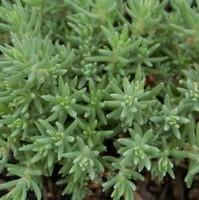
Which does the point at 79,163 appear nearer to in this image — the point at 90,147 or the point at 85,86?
the point at 90,147

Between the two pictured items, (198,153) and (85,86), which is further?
(85,86)

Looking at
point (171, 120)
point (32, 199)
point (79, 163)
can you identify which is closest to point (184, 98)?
point (171, 120)

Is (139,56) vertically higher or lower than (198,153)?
higher

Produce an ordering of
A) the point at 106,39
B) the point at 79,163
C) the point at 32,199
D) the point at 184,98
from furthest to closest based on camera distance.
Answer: the point at 32,199 < the point at 106,39 < the point at 184,98 < the point at 79,163

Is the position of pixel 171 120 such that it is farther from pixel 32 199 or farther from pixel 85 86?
pixel 32 199

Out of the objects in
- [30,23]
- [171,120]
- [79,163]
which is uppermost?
[30,23]

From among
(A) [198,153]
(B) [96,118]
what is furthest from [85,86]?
(A) [198,153]

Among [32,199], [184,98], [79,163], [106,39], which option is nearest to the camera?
[79,163]
